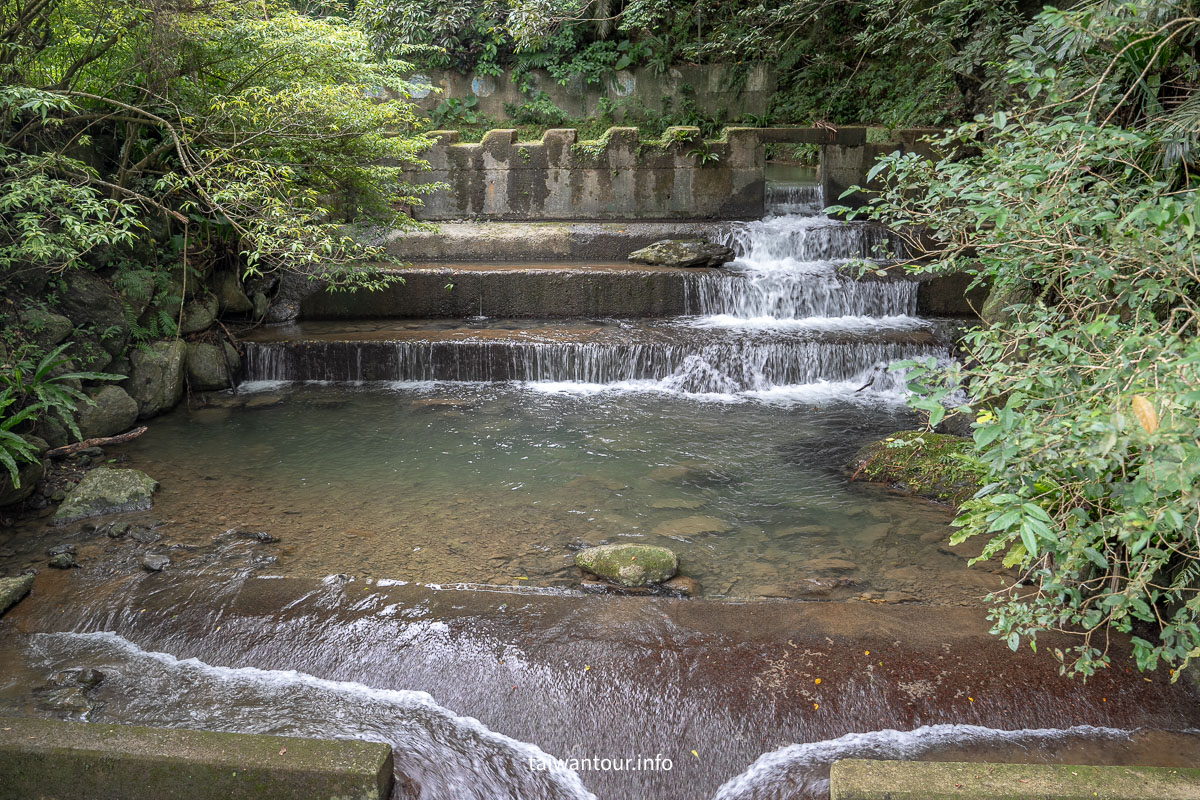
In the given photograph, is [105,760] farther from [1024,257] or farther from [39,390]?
[39,390]

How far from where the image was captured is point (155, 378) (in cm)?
788

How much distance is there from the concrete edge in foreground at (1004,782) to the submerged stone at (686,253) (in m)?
9.11

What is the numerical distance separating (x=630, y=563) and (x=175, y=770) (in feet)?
8.20

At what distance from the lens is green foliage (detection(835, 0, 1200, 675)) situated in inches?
85.7

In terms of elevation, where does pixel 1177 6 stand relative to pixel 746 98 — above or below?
below

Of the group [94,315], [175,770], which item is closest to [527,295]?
[94,315]

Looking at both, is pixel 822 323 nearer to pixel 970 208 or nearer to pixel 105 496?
pixel 970 208

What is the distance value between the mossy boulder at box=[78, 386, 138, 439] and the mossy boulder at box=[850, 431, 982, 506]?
21.4 ft

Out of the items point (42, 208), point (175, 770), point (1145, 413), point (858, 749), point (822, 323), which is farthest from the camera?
point (822, 323)

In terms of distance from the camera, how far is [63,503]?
5672mm

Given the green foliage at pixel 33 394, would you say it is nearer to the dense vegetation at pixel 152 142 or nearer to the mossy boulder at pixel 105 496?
the dense vegetation at pixel 152 142

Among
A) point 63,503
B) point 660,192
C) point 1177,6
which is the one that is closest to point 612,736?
point 1177,6

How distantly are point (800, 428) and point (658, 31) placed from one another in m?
13.8

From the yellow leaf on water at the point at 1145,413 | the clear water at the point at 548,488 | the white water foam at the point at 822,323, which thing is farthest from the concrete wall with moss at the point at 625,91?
the yellow leaf on water at the point at 1145,413
